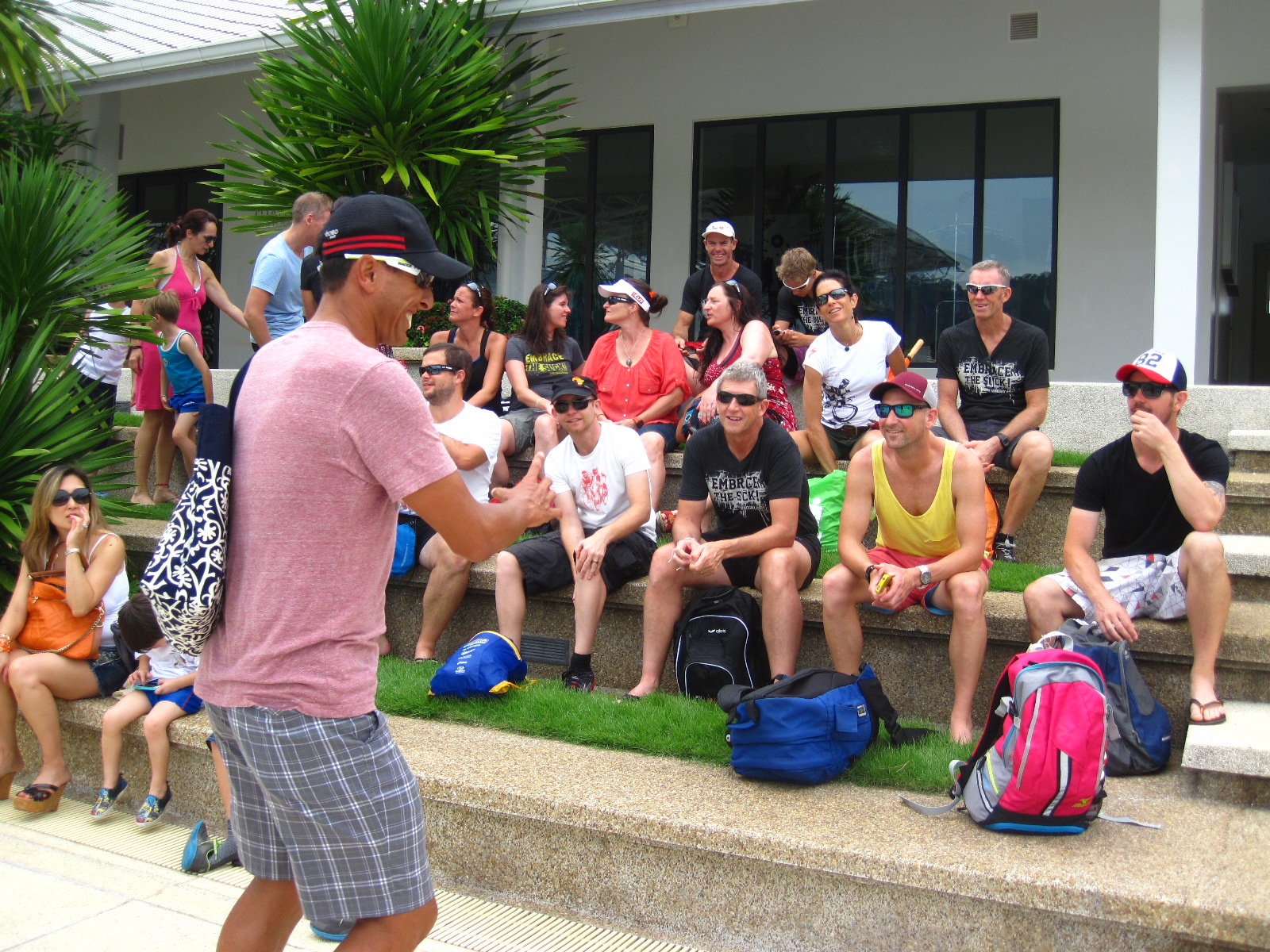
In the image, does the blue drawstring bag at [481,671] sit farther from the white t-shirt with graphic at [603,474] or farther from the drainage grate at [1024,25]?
the drainage grate at [1024,25]

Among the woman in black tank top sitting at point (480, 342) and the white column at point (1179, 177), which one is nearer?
the white column at point (1179, 177)

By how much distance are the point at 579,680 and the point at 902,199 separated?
6841 millimetres

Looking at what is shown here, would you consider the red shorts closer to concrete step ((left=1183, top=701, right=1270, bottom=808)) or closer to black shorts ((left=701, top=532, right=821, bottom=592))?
black shorts ((left=701, top=532, right=821, bottom=592))

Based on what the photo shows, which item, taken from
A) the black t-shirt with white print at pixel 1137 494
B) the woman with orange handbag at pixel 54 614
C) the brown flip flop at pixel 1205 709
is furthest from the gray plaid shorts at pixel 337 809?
the black t-shirt with white print at pixel 1137 494

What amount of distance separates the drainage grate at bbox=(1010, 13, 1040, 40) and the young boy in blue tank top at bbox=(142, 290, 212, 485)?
727 cm

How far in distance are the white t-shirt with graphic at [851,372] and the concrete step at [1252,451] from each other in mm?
2064

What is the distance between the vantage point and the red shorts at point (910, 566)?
454cm

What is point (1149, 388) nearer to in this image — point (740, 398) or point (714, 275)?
point (740, 398)

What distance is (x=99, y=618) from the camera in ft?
16.7

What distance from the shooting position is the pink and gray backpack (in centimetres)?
328

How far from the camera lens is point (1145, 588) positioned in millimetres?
4316

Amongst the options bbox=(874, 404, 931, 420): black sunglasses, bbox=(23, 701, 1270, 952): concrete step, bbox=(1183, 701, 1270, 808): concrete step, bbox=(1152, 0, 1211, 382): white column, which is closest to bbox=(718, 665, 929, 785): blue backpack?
bbox=(23, 701, 1270, 952): concrete step

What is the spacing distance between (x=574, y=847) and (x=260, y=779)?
5.46ft

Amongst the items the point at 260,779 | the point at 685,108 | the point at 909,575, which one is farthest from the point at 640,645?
the point at 685,108
